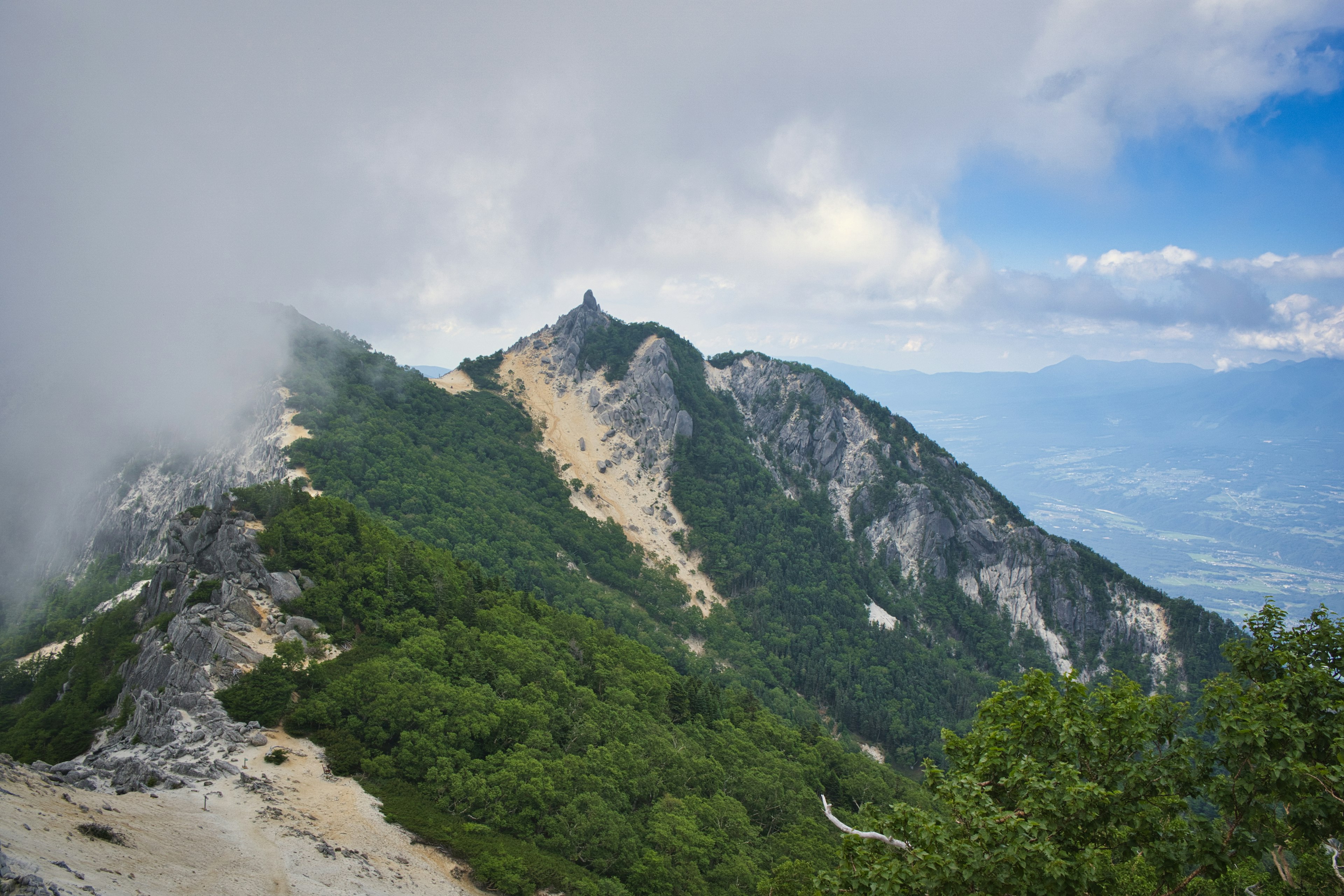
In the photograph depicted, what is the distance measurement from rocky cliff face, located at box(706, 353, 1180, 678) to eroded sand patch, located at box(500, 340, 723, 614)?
4145 cm

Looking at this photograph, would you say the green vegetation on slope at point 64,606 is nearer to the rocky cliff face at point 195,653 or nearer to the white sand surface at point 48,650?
the white sand surface at point 48,650

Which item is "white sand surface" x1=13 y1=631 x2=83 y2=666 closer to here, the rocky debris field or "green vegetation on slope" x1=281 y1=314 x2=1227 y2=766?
"green vegetation on slope" x1=281 y1=314 x2=1227 y2=766

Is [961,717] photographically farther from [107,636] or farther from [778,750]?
[107,636]

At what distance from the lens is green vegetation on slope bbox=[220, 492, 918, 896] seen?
135 feet

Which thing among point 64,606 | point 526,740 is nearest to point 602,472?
A: point 64,606

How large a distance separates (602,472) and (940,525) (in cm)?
9022

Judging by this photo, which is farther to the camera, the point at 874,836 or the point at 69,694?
the point at 69,694

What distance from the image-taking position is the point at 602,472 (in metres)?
164

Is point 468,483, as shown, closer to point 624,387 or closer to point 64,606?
point 64,606

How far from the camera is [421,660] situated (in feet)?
178

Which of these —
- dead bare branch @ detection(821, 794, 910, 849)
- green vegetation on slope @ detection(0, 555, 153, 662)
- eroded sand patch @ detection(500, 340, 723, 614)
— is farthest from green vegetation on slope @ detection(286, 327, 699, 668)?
dead bare branch @ detection(821, 794, 910, 849)

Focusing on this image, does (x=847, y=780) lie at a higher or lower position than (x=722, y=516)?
lower

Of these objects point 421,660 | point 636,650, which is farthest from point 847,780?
point 421,660

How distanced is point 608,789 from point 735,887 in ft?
36.2
